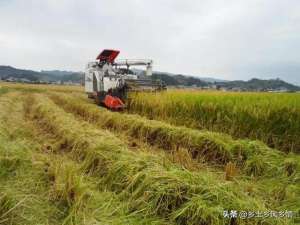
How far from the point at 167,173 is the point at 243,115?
14.2ft

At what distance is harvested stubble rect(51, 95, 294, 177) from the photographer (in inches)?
227

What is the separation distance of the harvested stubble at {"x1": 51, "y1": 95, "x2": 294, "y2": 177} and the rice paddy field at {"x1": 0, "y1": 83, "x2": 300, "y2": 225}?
0.07 feet

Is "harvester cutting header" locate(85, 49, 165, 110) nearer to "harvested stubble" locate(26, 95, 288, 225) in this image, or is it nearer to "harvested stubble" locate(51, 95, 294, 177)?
"harvested stubble" locate(51, 95, 294, 177)

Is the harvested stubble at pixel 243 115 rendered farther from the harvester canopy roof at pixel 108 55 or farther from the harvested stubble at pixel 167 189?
the harvester canopy roof at pixel 108 55

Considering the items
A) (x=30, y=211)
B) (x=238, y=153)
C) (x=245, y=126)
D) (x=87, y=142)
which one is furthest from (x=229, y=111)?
(x=30, y=211)

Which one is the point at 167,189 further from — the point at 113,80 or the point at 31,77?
the point at 31,77

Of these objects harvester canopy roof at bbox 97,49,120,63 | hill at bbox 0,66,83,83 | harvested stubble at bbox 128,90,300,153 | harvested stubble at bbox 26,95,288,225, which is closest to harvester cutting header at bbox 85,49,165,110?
harvester canopy roof at bbox 97,49,120,63

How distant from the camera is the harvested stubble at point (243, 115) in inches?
281

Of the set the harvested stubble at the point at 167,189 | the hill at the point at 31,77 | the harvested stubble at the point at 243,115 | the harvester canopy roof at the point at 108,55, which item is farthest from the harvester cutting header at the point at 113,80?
the hill at the point at 31,77

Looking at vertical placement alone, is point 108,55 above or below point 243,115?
above

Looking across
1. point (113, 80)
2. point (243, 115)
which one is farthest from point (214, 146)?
point (113, 80)

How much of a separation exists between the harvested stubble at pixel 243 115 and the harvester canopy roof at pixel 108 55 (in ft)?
17.9

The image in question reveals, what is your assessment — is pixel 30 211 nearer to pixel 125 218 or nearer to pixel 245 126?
pixel 125 218

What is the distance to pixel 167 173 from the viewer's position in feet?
14.0
